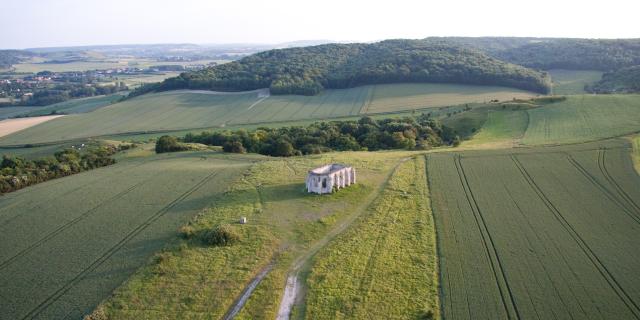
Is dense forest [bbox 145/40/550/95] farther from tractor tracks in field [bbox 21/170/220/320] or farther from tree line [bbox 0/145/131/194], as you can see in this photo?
tractor tracks in field [bbox 21/170/220/320]

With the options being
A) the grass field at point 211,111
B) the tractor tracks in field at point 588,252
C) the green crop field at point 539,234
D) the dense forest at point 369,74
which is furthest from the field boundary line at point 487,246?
→ the dense forest at point 369,74

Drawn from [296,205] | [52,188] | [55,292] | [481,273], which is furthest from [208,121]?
[481,273]

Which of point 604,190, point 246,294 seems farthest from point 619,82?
point 246,294

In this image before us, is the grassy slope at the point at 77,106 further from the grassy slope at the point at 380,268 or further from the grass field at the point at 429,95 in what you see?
the grassy slope at the point at 380,268

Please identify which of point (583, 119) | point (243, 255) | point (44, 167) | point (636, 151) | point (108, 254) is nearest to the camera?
point (243, 255)

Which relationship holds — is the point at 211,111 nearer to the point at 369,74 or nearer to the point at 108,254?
the point at 369,74

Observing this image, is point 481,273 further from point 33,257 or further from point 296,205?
point 33,257
